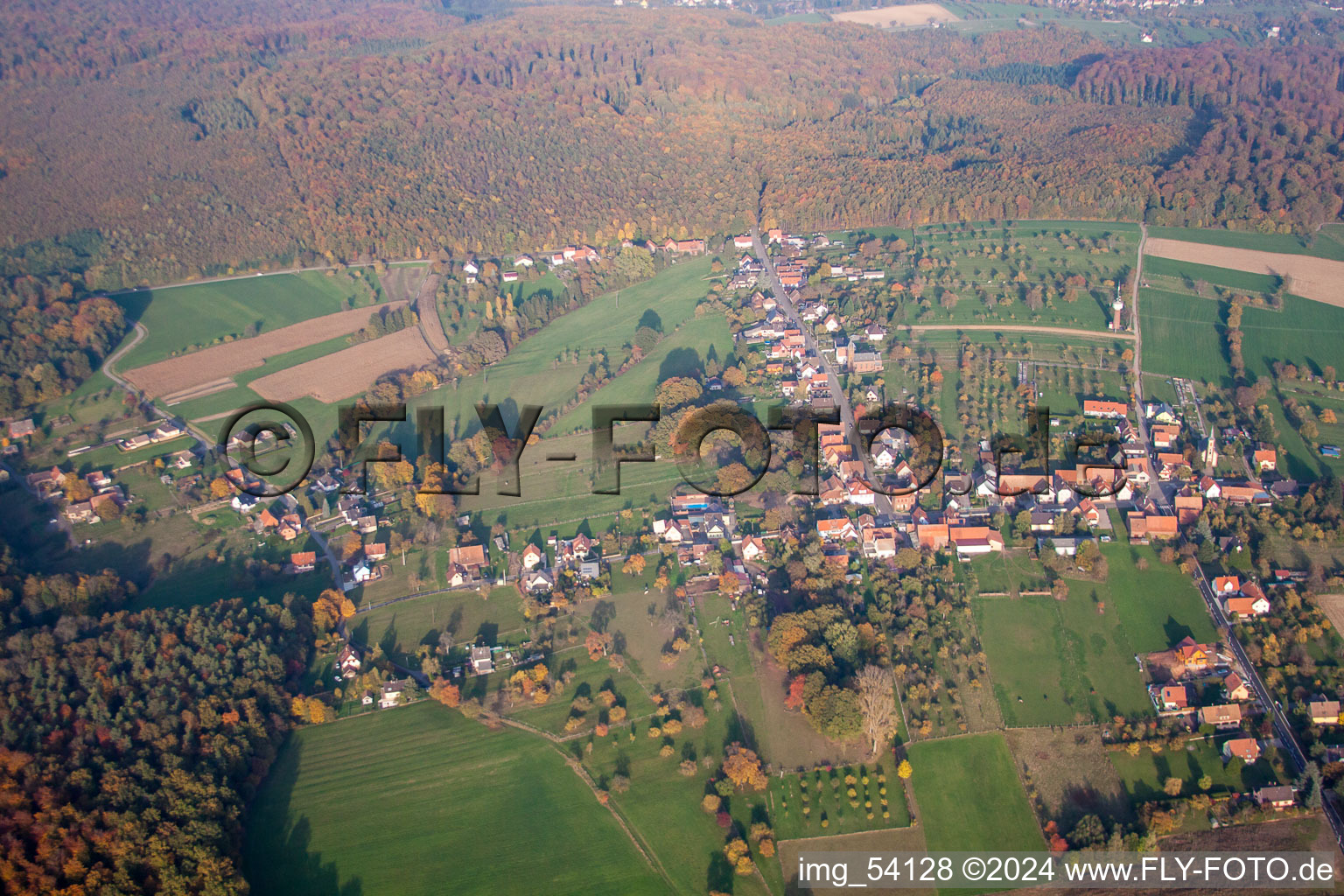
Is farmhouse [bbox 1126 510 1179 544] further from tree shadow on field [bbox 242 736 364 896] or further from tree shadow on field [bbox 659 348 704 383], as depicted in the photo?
tree shadow on field [bbox 242 736 364 896]

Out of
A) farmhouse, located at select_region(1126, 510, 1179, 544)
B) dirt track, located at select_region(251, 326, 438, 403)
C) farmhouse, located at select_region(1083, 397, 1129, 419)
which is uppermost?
farmhouse, located at select_region(1083, 397, 1129, 419)

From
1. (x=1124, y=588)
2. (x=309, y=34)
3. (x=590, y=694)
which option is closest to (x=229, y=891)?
(x=590, y=694)

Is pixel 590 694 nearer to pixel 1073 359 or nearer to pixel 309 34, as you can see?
pixel 1073 359

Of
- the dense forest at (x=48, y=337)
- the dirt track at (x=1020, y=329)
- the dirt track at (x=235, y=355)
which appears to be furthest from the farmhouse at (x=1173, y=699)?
the dense forest at (x=48, y=337)

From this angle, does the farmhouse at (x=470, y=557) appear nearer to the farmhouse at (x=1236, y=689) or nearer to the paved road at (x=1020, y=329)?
the farmhouse at (x=1236, y=689)

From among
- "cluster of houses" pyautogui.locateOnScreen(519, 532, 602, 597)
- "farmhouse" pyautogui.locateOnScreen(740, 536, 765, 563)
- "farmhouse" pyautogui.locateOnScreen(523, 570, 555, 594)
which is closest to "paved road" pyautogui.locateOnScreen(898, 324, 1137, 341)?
"farmhouse" pyautogui.locateOnScreen(740, 536, 765, 563)

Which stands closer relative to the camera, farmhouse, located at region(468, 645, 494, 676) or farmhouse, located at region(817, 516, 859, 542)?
farmhouse, located at region(468, 645, 494, 676)
